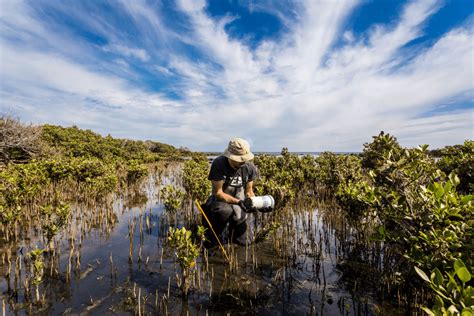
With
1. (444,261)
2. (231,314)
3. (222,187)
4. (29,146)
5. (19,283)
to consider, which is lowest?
(231,314)

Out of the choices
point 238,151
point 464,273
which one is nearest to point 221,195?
point 238,151

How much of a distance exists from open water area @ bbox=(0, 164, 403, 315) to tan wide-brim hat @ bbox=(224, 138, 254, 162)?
1903 millimetres

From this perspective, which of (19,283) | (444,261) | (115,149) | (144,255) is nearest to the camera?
(444,261)

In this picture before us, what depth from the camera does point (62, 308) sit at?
320cm

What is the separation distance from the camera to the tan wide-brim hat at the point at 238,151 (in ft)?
15.7

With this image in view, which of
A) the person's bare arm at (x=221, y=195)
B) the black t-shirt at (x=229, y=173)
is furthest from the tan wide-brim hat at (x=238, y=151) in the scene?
the person's bare arm at (x=221, y=195)

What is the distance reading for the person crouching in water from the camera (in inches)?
192

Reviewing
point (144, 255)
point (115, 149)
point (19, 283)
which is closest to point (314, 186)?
point (144, 255)

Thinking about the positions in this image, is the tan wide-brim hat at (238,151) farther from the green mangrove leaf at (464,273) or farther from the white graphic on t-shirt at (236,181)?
the green mangrove leaf at (464,273)

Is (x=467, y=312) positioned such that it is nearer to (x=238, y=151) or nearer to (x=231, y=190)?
(x=238, y=151)

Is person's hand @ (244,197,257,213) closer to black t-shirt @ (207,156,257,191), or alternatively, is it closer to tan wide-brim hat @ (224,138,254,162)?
black t-shirt @ (207,156,257,191)

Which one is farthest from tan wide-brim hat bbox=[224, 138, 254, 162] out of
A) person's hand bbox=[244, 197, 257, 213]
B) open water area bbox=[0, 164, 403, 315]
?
open water area bbox=[0, 164, 403, 315]

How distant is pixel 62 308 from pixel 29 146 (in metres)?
16.6

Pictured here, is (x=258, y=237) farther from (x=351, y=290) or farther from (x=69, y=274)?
(x=69, y=274)
